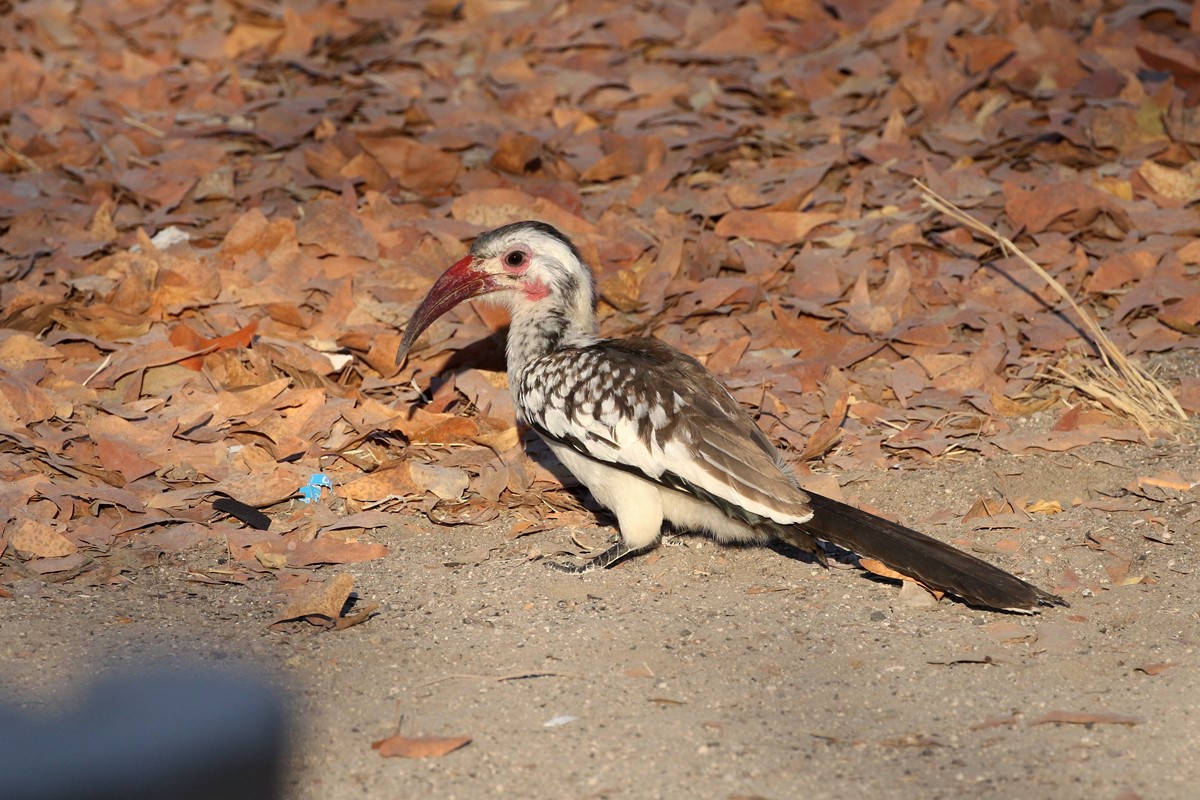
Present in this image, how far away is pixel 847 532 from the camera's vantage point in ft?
14.9

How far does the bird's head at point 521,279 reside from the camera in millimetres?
5645

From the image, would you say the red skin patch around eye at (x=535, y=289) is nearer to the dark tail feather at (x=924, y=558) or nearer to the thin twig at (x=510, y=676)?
the dark tail feather at (x=924, y=558)

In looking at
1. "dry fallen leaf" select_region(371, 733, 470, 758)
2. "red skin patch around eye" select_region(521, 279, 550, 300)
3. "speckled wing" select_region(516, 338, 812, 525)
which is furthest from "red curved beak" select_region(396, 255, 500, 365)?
"dry fallen leaf" select_region(371, 733, 470, 758)

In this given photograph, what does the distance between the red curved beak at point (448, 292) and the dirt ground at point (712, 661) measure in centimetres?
89

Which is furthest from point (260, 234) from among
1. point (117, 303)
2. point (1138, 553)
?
point (1138, 553)

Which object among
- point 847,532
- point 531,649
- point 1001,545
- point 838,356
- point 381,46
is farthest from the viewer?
point 381,46

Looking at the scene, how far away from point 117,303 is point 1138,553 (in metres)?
4.74

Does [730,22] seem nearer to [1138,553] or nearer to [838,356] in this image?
[838,356]

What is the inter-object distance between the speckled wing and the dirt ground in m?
0.39

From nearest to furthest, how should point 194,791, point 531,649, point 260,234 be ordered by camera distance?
point 194,791, point 531,649, point 260,234

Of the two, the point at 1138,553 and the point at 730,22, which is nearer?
the point at 1138,553

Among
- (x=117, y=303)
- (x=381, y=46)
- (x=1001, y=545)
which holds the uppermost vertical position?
(x=381, y=46)

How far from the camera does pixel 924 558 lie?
4.43m

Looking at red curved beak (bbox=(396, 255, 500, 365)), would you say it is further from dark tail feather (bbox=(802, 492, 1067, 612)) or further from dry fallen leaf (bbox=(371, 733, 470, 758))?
dry fallen leaf (bbox=(371, 733, 470, 758))
